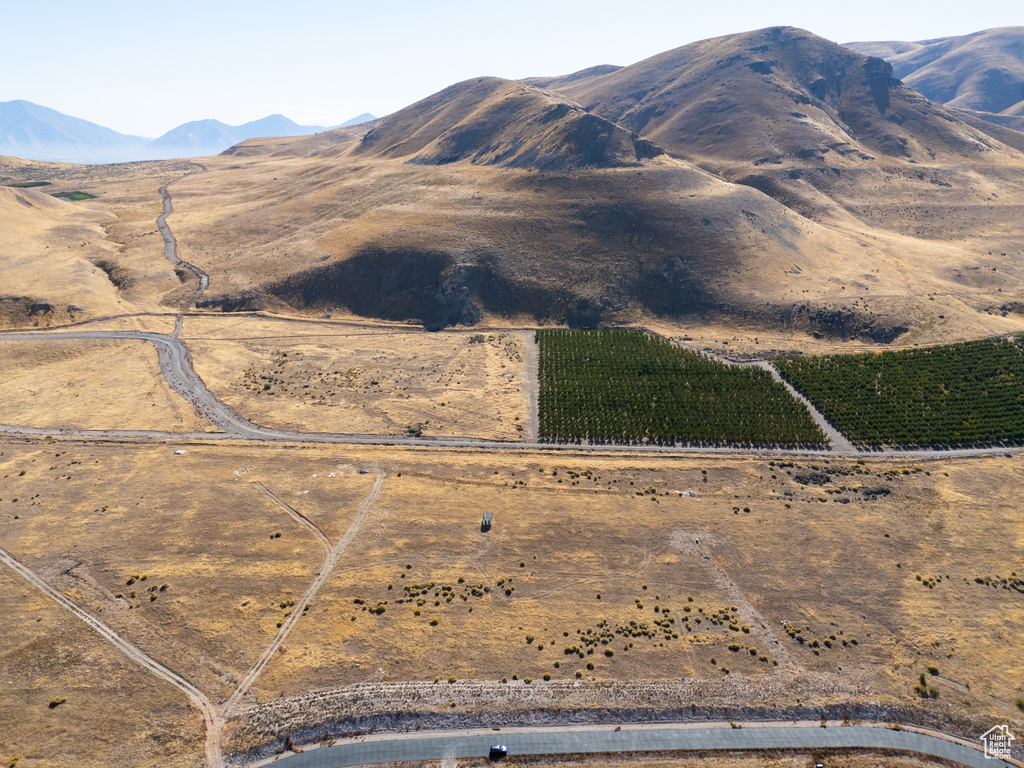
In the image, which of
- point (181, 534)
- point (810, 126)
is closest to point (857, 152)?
point (810, 126)

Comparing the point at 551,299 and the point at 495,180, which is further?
the point at 495,180

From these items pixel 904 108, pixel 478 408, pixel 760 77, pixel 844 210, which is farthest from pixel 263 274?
pixel 904 108

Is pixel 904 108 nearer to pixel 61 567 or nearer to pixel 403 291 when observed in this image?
pixel 403 291

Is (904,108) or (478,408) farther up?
(904,108)

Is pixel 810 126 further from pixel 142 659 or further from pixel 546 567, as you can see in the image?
pixel 142 659

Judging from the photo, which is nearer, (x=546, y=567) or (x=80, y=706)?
(x=80, y=706)

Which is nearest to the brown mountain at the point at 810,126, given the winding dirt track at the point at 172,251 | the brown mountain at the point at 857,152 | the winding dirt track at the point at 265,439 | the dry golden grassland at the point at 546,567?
the brown mountain at the point at 857,152

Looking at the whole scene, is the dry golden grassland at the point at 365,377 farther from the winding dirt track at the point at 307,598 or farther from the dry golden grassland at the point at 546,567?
the winding dirt track at the point at 307,598
